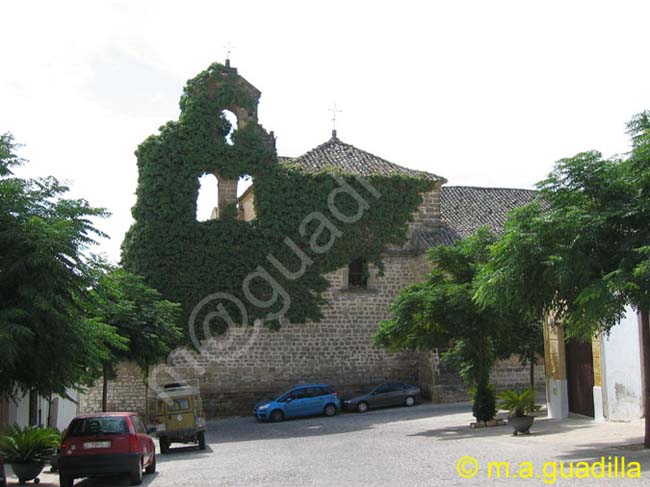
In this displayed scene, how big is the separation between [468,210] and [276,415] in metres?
14.2

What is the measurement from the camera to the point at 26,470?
14.1m

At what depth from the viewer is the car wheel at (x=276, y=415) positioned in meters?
27.8

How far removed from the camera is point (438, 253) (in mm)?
21188

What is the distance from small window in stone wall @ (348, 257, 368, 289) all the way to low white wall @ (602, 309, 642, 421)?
1494 centimetres

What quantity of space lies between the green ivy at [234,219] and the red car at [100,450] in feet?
51.9

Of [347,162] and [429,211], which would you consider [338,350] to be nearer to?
[429,211]

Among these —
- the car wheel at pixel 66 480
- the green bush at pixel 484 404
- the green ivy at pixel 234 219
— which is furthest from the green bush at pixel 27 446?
the green ivy at pixel 234 219

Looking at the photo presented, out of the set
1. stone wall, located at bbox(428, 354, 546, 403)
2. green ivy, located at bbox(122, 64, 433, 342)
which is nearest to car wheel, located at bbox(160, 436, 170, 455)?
green ivy, located at bbox(122, 64, 433, 342)

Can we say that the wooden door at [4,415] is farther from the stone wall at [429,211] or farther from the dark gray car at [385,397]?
the stone wall at [429,211]

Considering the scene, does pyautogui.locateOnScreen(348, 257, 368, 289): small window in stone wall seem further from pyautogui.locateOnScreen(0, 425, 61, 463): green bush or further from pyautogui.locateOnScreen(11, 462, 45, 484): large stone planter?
pyautogui.locateOnScreen(11, 462, 45, 484): large stone planter

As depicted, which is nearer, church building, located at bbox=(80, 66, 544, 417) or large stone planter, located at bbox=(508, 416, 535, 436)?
large stone planter, located at bbox=(508, 416, 535, 436)

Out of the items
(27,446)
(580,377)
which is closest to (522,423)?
(580,377)

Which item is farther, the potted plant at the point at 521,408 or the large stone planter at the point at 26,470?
the potted plant at the point at 521,408

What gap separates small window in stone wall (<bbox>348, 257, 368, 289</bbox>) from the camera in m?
32.5
